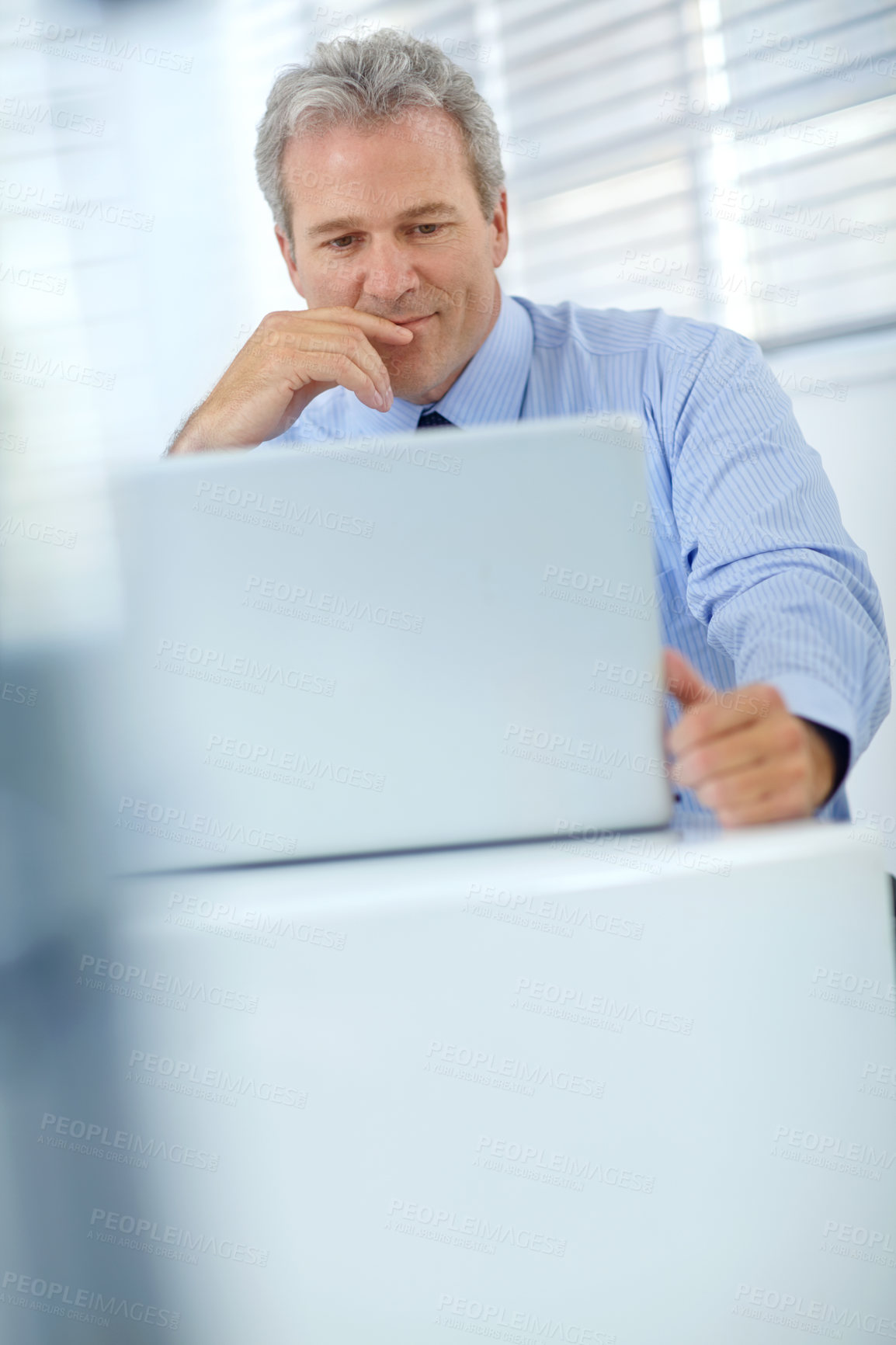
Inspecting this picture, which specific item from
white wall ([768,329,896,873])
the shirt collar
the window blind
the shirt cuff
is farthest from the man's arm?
the window blind

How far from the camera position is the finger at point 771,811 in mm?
580

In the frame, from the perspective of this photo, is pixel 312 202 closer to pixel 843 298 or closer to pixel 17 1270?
pixel 843 298

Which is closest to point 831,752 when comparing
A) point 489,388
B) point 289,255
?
point 489,388

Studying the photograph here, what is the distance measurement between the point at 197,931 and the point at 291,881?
51mm

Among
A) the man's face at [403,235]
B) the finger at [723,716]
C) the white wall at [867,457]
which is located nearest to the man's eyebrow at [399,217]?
the man's face at [403,235]

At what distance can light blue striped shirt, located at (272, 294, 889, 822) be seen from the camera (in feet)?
2.46

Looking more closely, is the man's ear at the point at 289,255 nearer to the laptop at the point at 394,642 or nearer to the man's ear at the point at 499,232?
the man's ear at the point at 499,232

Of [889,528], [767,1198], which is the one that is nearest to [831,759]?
[767,1198]

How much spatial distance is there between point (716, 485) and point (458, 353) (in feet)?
1.36

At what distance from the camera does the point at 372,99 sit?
4.05 ft

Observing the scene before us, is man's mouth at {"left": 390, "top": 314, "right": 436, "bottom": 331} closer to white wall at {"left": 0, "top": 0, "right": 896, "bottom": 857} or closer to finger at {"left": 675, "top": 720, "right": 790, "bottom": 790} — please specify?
finger at {"left": 675, "top": 720, "right": 790, "bottom": 790}

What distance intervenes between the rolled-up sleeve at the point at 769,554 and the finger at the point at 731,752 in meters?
0.05

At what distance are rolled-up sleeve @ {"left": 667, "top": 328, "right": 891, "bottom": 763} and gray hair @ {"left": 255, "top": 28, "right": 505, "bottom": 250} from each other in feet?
1.28

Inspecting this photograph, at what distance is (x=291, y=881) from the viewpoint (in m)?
0.54
